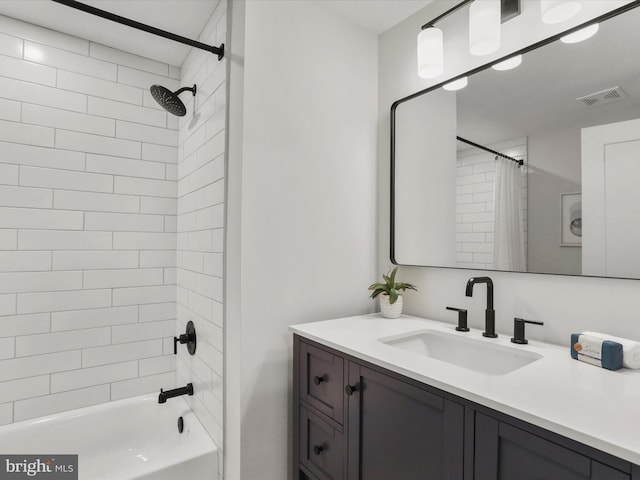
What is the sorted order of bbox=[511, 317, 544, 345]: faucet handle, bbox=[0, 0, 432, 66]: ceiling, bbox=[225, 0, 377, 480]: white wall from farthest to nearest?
bbox=[0, 0, 432, 66]: ceiling
bbox=[225, 0, 377, 480]: white wall
bbox=[511, 317, 544, 345]: faucet handle

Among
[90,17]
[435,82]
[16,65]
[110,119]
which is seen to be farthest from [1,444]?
[435,82]

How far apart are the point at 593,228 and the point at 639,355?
38cm

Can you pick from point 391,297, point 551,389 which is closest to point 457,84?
point 391,297

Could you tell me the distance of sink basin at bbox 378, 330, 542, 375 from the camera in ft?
3.83

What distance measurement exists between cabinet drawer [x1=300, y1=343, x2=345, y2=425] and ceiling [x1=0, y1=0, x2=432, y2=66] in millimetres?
1552

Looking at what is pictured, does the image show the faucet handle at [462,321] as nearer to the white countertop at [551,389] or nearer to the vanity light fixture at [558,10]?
the white countertop at [551,389]

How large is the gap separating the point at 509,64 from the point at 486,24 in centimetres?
17

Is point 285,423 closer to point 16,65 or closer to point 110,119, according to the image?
point 110,119

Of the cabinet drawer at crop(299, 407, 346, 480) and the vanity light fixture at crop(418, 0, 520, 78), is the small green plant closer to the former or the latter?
the cabinet drawer at crop(299, 407, 346, 480)

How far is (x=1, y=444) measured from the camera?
1.72m

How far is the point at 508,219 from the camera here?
4.39 ft

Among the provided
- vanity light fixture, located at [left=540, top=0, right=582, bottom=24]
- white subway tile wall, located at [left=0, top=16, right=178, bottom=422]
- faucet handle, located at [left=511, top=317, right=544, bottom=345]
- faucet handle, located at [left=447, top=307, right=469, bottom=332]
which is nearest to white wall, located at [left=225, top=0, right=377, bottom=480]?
faucet handle, located at [left=447, top=307, right=469, bottom=332]

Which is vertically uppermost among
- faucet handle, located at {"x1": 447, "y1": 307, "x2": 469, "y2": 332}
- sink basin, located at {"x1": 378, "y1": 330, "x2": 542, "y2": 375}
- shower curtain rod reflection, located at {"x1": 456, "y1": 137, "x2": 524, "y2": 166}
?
shower curtain rod reflection, located at {"x1": 456, "y1": 137, "x2": 524, "y2": 166}

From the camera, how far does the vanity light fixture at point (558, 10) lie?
1.10m
